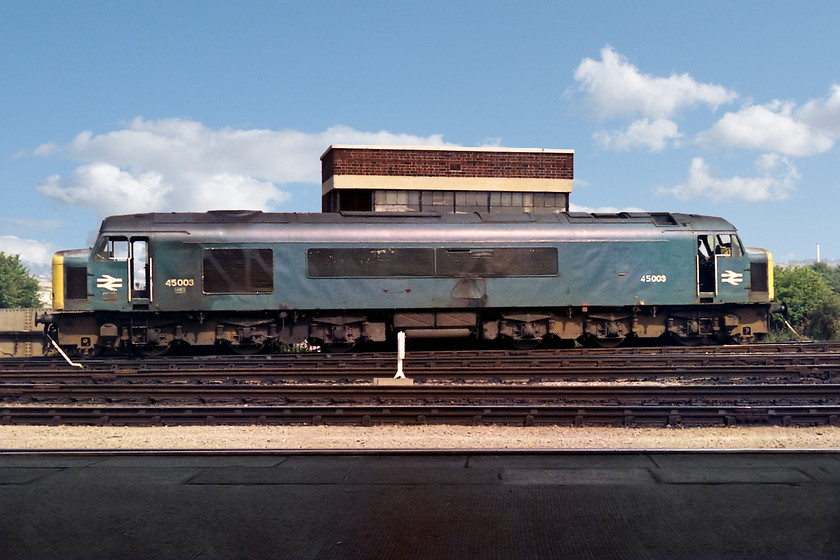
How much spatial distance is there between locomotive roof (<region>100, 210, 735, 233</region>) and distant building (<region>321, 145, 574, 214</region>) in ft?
26.4

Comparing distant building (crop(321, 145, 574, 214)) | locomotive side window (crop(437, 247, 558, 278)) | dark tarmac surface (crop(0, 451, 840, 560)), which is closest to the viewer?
dark tarmac surface (crop(0, 451, 840, 560))

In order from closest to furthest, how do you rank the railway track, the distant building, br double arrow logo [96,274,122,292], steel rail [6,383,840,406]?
the railway track < steel rail [6,383,840,406] < br double arrow logo [96,274,122,292] < the distant building

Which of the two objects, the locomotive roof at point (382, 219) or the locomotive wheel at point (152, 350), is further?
the locomotive wheel at point (152, 350)

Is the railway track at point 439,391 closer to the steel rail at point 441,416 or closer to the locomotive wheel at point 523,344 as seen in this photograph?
the steel rail at point 441,416

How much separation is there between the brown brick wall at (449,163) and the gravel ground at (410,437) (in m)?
18.2

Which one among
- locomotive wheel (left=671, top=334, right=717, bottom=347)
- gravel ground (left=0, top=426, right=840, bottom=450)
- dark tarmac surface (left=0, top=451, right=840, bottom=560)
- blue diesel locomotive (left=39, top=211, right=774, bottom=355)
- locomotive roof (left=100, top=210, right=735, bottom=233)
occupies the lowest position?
gravel ground (left=0, top=426, right=840, bottom=450)

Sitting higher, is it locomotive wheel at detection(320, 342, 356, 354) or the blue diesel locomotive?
the blue diesel locomotive

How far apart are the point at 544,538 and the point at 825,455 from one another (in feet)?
14.4

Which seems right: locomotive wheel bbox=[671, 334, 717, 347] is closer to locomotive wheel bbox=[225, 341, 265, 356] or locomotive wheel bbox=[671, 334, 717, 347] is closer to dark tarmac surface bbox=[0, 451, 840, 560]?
locomotive wheel bbox=[225, 341, 265, 356]

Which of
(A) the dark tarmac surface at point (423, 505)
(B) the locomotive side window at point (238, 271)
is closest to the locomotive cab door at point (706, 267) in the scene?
(B) the locomotive side window at point (238, 271)

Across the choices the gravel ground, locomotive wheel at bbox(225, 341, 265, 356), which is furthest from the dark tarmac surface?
locomotive wheel at bbox(225, 341, 265, 356)

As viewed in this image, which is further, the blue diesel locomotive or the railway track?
the blue diesel locomotive

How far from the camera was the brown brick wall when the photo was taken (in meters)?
28.1

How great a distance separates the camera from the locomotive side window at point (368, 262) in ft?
61.6
